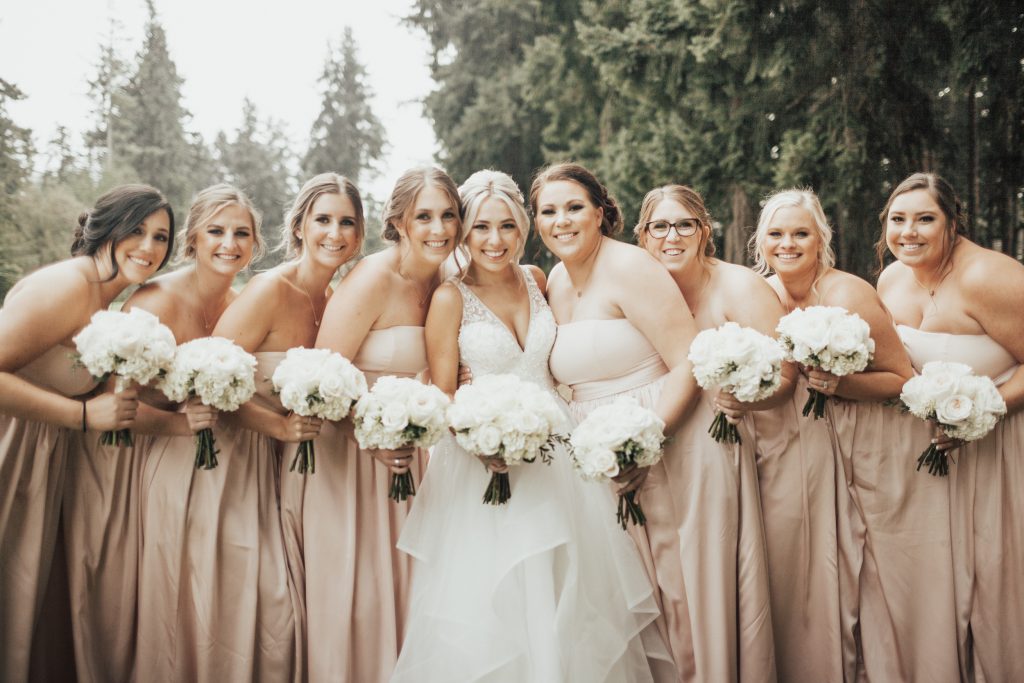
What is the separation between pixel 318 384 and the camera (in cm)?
383

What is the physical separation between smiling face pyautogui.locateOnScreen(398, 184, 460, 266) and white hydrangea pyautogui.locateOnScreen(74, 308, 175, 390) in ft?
5.38

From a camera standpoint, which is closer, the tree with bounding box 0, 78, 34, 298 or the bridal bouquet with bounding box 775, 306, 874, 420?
the bridal bouquet with bounding box 775, 306, 874, 420

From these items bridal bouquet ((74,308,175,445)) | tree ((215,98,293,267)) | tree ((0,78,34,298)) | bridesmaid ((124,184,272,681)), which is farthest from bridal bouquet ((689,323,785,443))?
tree ((215,98,293,267))

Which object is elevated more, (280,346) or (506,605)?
(280,346)

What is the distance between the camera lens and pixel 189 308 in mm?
4562

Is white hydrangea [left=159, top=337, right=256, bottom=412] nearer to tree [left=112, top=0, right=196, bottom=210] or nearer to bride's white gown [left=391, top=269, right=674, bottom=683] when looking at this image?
bride's white gown [left=391, top=269, right=674, bottom=683]

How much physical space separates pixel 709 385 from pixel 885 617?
205 centimetres

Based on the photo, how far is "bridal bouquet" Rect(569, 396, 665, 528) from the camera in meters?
3.79

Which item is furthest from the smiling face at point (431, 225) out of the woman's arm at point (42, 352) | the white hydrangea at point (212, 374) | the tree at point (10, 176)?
the tree at point (10, 176)

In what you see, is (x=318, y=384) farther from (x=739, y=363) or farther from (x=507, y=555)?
Result: (x=739, y=363)

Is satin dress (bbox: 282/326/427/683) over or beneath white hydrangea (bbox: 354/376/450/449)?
beneath

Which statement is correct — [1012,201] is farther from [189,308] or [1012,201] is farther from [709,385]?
[189,308]

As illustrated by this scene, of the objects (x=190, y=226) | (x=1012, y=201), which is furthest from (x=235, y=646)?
(x=1012, y=201)

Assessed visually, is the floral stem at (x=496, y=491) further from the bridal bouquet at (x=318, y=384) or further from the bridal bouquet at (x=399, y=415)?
the bridal bouquet at (x=318, y=384)
